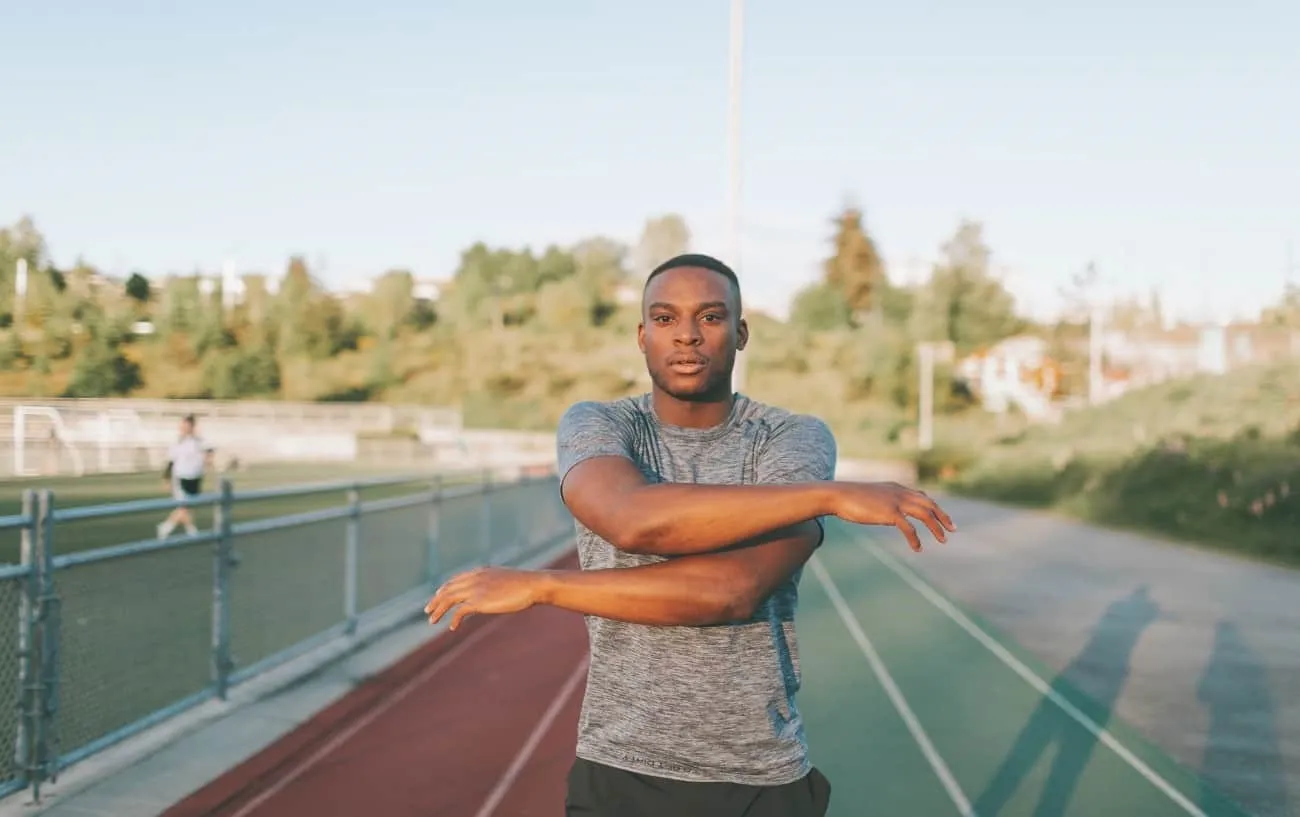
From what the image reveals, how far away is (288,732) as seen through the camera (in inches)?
311

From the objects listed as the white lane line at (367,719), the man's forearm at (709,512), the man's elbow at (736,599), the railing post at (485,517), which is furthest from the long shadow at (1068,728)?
the railing post at (485,517)

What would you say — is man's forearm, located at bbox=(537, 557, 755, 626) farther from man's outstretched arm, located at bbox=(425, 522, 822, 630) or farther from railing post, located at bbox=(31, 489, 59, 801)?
railing post, located at bbox=(31, 489, 59, 801)

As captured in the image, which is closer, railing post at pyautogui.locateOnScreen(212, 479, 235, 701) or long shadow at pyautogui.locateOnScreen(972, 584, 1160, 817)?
long shadow at pyautogui.locateOnScreen(972, 584, 1160, 817)

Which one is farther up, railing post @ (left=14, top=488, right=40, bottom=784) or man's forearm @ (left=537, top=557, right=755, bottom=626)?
man's forearm @ (left=537, top=557, right=755, bottom=626)

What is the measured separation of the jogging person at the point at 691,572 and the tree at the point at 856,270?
114 metres

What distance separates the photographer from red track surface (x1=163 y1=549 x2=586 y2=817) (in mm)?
6527

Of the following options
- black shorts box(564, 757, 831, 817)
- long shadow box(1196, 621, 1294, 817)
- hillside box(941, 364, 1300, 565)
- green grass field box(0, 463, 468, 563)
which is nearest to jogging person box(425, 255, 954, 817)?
black shorts box(564, 757, 831, 817)

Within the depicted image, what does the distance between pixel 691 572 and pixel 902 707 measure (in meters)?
7.50

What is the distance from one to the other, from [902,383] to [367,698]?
3083 inches

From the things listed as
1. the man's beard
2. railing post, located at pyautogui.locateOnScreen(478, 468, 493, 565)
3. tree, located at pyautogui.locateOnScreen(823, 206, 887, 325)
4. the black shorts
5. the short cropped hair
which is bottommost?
railing post, located at pyautogui.locateOnScreen(478, 468, 493, 565)

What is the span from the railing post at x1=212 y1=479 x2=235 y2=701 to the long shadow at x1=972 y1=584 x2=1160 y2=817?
14.4 feet

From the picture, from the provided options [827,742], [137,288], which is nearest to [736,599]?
[827,742]

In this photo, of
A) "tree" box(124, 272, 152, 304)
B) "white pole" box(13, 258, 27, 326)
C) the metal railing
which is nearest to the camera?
the metal railing

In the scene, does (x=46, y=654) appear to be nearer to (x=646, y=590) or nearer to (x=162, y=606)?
(x=162, y=606)
